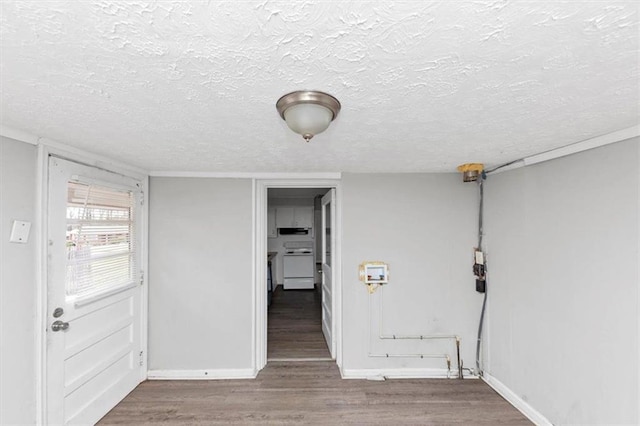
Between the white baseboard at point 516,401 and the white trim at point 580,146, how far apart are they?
189 centimetres

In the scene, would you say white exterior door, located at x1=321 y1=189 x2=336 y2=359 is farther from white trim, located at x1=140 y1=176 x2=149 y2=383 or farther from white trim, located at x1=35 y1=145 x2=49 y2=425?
white trim, located at x1=35 y1=145 x2=49 y2=425

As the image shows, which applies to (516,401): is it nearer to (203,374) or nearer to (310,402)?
(310,402)

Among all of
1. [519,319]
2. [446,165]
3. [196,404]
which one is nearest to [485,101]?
[446,165]

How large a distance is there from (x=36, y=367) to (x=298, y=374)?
2.01 metres

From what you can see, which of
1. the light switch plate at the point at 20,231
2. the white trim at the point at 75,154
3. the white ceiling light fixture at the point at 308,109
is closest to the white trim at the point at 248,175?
the white trim at the point at 75,154

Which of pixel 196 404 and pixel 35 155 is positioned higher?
pixel 35 155

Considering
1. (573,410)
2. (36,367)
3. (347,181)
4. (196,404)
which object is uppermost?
(347,181)

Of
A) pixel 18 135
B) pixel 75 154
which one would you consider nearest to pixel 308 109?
pixel 18 135

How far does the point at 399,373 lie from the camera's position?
2.91 meters

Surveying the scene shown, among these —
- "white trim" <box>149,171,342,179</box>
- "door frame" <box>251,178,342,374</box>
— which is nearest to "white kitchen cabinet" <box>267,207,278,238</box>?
"door frame" <box>251,178,342,374</box>

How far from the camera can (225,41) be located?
2.70 ft

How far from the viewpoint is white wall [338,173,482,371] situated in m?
2.94

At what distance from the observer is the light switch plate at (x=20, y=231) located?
1.63 meters

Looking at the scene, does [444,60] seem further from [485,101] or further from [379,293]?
[379,293]
